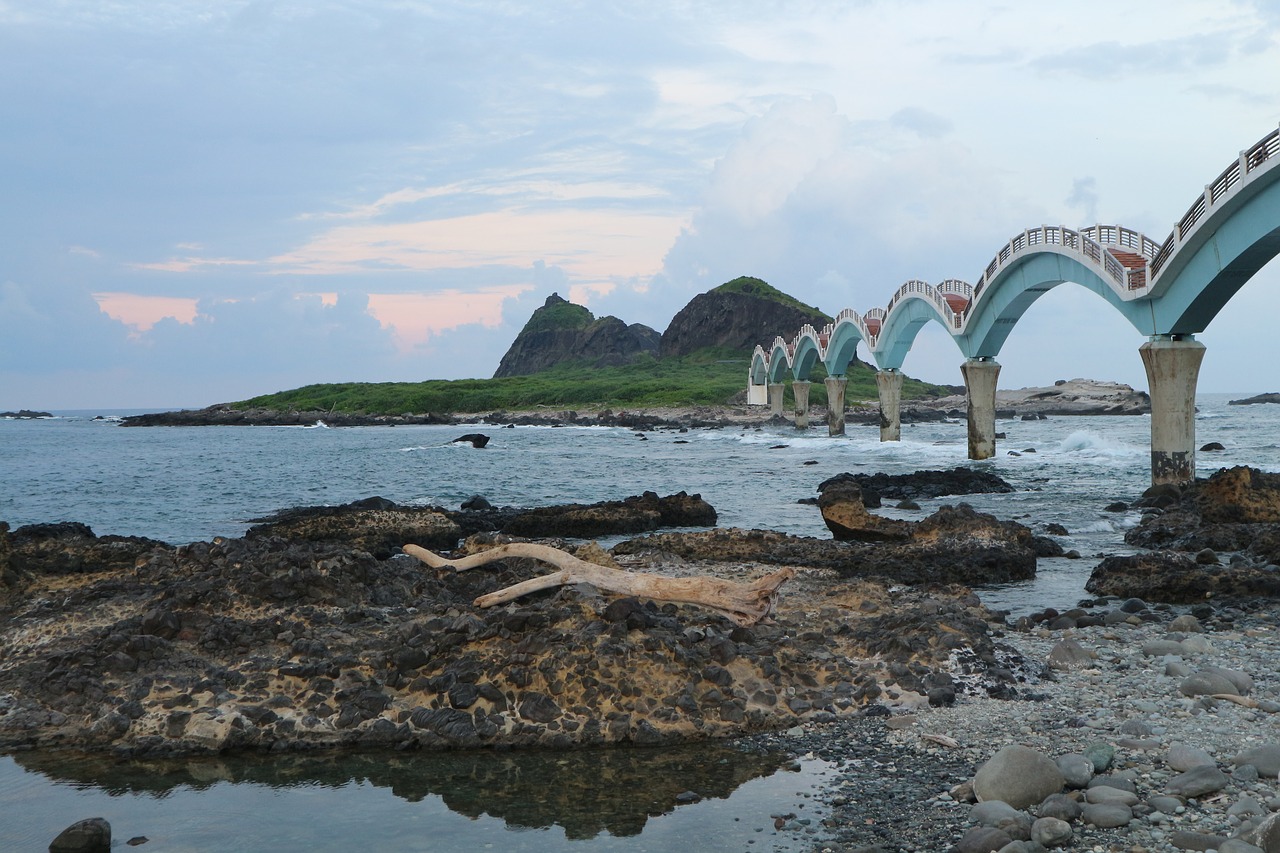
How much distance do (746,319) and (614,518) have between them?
172036mm

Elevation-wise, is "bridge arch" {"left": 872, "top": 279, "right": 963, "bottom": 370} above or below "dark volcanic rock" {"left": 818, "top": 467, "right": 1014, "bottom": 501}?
above

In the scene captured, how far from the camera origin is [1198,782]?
6809 mm

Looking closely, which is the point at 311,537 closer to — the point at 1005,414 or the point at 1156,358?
the point at 1156,358

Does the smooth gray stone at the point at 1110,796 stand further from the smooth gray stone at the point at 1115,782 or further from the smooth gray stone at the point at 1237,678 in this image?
the smooth gray stone at the point at 1237,678

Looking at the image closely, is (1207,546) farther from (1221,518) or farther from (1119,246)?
(1119,246)

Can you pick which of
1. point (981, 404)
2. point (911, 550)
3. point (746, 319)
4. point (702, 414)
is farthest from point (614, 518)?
point (746, 319)

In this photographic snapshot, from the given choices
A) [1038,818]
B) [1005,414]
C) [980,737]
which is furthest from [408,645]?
[1005,414]

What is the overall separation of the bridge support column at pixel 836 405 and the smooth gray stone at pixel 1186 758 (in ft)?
239

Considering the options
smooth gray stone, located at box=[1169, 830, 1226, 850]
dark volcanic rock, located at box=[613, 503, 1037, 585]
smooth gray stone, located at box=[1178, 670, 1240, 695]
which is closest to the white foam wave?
dark volcanic rock, located at box=[613, 503, 1037, 585]

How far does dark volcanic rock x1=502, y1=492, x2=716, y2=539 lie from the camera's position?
80.4ft

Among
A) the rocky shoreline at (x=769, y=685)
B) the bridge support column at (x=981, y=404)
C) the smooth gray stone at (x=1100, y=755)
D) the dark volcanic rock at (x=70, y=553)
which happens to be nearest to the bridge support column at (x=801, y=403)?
the bridge support column at (x=981, y=404)

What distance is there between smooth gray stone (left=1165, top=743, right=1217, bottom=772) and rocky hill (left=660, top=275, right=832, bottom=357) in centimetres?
18170

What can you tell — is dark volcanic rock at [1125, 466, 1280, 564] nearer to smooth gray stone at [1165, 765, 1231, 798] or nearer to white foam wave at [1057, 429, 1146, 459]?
smooth gray stone at [1165, 765, 1231, 798]

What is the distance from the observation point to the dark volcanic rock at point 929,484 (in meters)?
32.5
